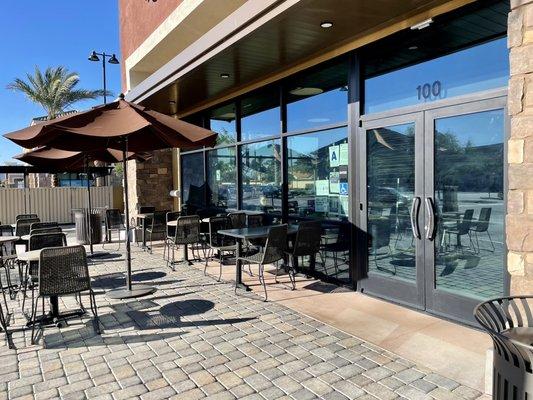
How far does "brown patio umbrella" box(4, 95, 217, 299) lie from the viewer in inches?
171

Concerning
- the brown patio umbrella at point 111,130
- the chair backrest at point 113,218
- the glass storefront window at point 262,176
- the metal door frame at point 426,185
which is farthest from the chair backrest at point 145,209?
the metal door frame at point 426,185

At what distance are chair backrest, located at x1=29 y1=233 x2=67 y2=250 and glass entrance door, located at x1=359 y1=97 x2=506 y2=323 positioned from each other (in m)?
4.07

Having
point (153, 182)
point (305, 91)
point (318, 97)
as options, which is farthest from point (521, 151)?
point (153, 182)

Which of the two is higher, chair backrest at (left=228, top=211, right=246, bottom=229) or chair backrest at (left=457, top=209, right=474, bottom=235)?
chair backrest at (left=457, top=209, right=474, bottom=235)

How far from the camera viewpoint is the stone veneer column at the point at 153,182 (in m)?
11.2

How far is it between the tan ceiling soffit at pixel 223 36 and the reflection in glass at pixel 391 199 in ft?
6.31

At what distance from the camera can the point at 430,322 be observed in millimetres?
4270

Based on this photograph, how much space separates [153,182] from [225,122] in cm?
358

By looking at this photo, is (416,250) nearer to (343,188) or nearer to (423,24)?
(343,188)

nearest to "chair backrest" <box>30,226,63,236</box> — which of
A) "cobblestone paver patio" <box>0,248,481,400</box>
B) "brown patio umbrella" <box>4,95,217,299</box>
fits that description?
"brown patio umbrella" <box>4,95,217,299</box>

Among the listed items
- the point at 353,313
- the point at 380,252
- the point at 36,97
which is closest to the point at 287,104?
the point at 380,252

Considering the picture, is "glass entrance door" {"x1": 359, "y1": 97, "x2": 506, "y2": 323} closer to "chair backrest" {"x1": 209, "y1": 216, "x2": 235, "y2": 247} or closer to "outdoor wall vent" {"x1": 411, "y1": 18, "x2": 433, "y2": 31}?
"outdoor wall vent" {"x1": 411, "y1": 18, "x2": 433, "y2": 31}

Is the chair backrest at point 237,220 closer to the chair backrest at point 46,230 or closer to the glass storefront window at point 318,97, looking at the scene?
the glass storefront window at point 318,97

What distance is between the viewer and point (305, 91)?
6547 mm
